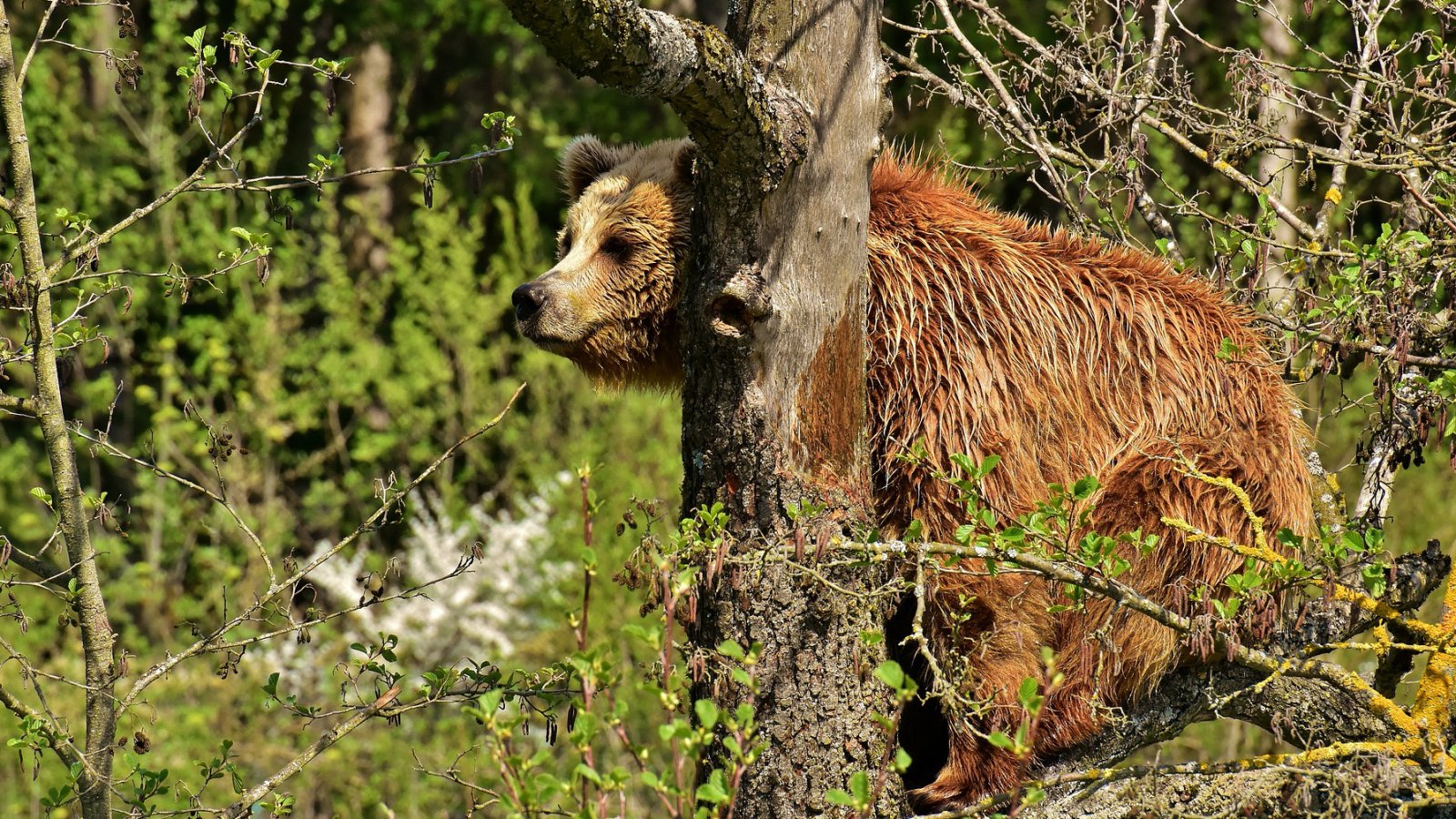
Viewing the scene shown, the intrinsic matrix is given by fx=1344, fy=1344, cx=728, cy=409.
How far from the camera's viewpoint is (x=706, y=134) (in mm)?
2418

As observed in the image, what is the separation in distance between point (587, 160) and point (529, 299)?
63cm

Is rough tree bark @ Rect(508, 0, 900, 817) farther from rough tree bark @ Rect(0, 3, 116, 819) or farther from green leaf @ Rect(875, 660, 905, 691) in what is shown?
rough tree bark @ Rect(0, 3, 116, 819)

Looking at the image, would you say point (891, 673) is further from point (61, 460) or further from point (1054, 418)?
point (61, 460)

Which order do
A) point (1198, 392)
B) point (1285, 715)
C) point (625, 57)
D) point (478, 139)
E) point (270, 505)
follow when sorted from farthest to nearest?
1. point (478, 139)
2. point (270, 505)
3. point (1198, 392)
4. point (1285, 715)
5. point (625, 57)

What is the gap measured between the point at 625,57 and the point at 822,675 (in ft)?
4.01

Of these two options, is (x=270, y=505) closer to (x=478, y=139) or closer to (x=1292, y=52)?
(x=478, y=139)

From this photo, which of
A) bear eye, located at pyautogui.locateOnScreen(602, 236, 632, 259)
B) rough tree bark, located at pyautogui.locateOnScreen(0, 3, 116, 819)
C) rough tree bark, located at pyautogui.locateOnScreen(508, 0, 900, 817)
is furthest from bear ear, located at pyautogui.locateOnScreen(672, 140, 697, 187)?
rough tree bark, located at pyautogui.locateOnScreen(0, 3, 116, 819)

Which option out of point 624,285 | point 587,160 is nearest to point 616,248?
point 624,285

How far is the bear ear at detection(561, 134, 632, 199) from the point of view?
396 centimetres

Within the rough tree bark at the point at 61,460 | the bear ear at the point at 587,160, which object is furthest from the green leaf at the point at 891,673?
the bear ear at the point at 587,160

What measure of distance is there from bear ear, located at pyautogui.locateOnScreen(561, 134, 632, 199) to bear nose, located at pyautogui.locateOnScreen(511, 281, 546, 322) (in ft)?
1.61

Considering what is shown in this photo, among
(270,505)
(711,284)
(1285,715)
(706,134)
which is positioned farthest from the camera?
(270,505)

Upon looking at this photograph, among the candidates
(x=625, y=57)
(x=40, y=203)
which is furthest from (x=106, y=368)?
(x=625, y=57)

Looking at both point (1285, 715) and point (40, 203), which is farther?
point (40, 203)
